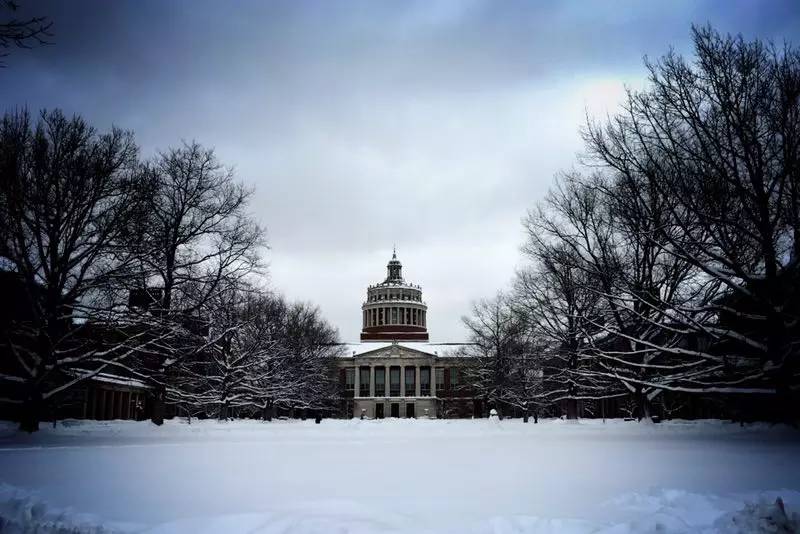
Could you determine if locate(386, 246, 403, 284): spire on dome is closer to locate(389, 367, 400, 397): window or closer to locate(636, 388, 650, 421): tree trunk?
locate(389, 367, 400, 397): window

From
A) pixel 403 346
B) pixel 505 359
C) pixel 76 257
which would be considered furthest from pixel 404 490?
pixel 403 346

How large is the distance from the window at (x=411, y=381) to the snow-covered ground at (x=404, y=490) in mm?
97174

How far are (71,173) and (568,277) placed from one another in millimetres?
19374

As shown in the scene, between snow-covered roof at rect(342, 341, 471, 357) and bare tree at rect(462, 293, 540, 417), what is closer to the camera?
bare tree at rect(462, 293, 540, 417)

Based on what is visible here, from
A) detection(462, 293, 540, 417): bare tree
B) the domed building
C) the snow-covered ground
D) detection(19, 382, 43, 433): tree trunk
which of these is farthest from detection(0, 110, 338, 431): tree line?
the domed building

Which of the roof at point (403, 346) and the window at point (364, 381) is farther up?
the roof at point (403, 346)

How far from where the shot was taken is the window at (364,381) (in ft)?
358

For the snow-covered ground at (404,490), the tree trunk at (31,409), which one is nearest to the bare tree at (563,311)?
the snow-covered ground at (404,490)

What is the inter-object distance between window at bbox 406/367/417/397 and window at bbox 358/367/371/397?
24.8 feet

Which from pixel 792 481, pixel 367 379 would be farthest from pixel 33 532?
pixel 367 379

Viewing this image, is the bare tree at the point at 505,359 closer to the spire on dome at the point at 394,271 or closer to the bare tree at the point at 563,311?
the bare tree at the point at 563,311

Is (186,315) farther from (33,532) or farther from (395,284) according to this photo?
(395,284)

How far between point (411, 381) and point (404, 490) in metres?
104

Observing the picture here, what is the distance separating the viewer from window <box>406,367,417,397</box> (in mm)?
108312
